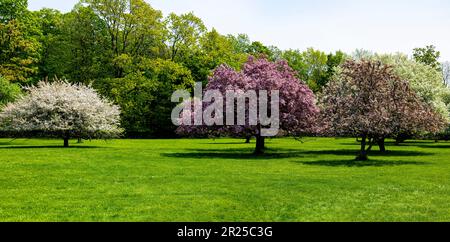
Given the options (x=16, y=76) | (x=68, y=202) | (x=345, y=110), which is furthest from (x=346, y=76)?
(x=16, y=76)

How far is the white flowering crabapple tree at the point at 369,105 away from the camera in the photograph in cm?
3195

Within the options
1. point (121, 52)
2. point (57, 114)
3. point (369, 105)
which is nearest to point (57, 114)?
point (57, 114)

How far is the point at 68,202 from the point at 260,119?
22985mm

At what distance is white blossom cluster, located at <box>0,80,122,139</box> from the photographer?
44784mm

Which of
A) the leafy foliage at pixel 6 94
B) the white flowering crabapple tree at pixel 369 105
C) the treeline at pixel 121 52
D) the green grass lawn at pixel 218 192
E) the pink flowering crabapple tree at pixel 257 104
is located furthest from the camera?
the treeline at pixel 121 52

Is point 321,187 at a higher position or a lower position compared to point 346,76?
lower

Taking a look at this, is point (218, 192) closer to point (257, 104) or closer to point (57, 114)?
point (257, 104)

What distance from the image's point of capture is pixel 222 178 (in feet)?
71.5

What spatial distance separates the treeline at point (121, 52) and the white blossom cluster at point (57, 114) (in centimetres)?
1959

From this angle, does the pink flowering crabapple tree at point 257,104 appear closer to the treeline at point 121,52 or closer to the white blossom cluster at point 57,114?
the white blossom cluster at point 57,114

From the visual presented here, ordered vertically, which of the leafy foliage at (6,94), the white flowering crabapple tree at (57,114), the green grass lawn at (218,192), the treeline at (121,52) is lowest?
the green grass lawn at (218,192)

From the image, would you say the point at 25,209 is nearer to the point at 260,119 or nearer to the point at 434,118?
the point at 260,119

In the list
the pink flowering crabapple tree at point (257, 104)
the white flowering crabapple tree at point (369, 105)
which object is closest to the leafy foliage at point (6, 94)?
the pink flowering crabapple tree at point (257, 104)

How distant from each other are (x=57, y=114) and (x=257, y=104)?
19047 mm
